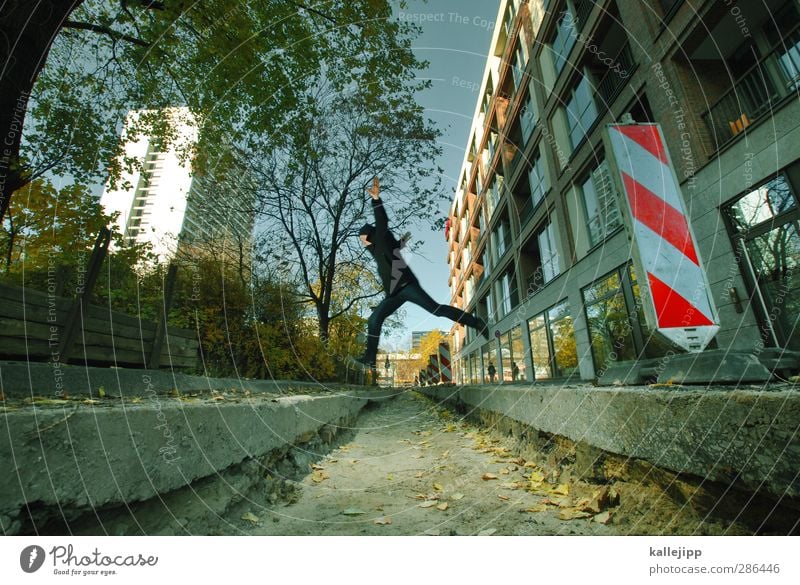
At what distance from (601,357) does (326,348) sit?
319 inches

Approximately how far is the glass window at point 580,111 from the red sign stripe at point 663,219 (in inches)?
387

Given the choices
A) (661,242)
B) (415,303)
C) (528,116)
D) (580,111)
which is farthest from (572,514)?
(528,116)

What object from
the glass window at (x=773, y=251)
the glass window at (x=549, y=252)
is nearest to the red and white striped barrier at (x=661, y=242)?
the glass window at (x=773, y=251)

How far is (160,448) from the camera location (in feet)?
3.88

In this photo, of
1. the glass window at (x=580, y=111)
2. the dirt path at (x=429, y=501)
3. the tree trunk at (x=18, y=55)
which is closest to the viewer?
the dirt path at (x=429, y=501)

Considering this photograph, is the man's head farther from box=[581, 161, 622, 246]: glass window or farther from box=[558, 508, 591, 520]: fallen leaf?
box=[581, 161, 622, 246]: glass window

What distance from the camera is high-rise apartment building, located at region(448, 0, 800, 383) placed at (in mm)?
5070

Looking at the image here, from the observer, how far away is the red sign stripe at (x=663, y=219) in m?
1.83

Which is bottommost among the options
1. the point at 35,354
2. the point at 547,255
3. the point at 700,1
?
the point at 35,354

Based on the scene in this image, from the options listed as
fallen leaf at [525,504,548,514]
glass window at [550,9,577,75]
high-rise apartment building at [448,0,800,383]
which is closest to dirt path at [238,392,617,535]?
fallen leaf at [525,504,548,514]

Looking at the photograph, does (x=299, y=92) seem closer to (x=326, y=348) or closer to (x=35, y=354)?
(x=35, y=354)

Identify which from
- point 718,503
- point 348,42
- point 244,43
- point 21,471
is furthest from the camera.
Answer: point 348,42

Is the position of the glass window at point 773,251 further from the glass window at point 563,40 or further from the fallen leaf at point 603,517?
the glass window at point 563,40

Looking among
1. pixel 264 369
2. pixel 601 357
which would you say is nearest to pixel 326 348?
pixel 264 369
